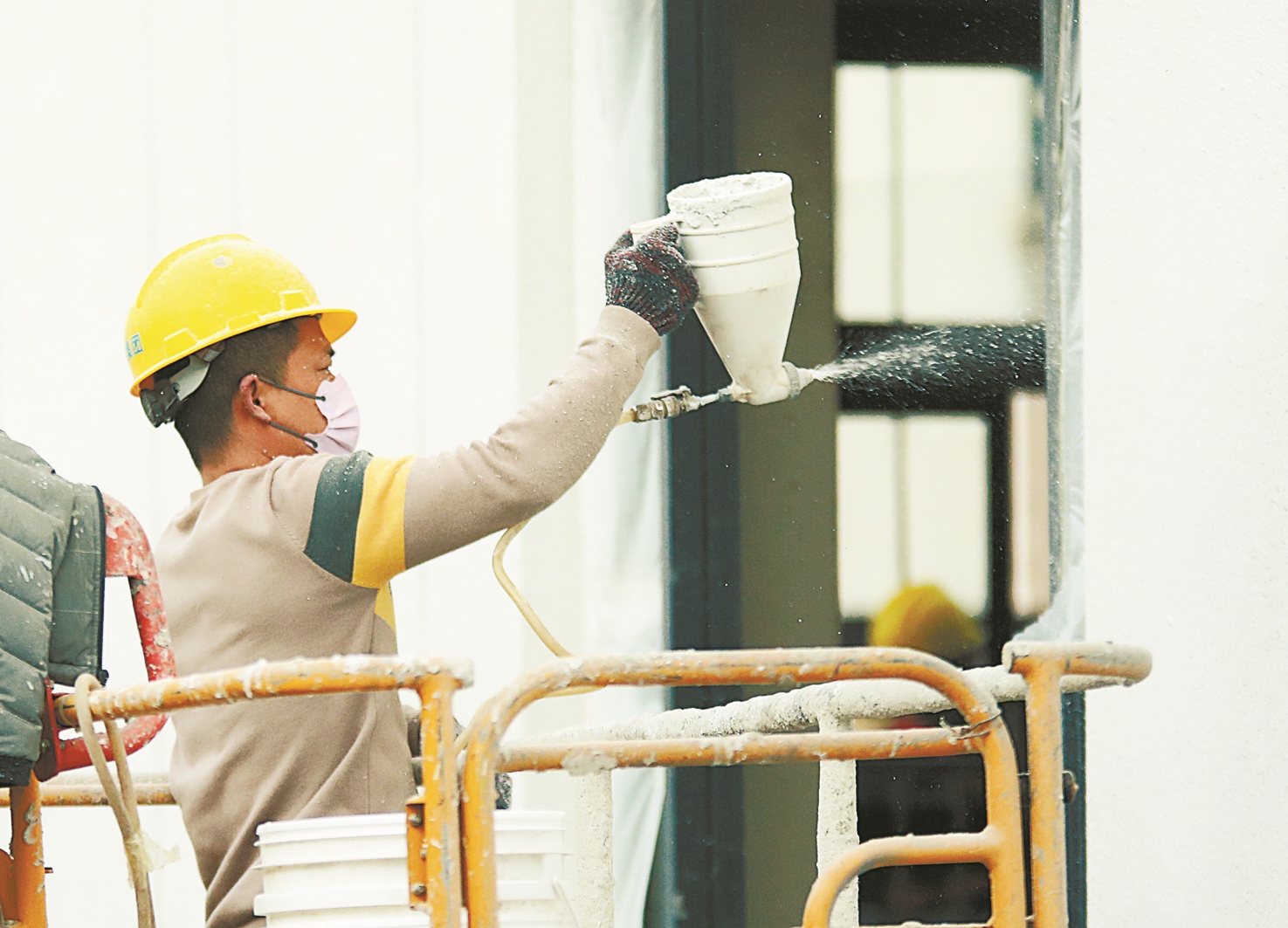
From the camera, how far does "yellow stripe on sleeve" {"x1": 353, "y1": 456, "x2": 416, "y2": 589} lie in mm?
1991

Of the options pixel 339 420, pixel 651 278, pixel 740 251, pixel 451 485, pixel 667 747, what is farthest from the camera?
pixel 339 420

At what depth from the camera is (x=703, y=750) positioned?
5.39 ft

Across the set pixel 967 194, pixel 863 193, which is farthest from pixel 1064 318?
pixel 863 193

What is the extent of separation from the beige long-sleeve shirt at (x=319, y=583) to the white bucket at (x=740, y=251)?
28cm

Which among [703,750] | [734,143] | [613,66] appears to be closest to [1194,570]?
[703,750]

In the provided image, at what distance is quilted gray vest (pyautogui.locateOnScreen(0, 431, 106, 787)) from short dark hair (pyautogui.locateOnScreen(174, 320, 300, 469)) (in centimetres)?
69

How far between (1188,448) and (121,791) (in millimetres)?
1641

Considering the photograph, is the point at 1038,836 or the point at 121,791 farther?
the point at 121,791

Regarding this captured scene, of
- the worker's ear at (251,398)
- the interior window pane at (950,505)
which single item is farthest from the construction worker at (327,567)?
the interior window pane at (950,505)

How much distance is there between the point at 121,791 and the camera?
1.60 meters

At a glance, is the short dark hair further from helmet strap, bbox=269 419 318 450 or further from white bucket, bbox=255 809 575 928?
white bucket, bbox=255 809 575 928

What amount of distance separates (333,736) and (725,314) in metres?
Result: 0.87

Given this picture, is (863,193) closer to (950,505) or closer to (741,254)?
(950,505)

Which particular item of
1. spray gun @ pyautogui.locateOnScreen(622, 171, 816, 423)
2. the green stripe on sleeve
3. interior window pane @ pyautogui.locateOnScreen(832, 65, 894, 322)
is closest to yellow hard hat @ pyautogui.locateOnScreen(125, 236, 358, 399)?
the green stripe on sleeve
